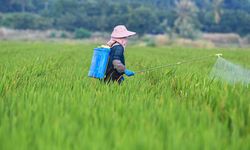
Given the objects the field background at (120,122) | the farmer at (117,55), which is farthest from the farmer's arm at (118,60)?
the field background at (120,122)

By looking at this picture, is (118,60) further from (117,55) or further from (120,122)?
(120,122)

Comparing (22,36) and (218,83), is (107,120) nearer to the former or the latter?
(218,83)

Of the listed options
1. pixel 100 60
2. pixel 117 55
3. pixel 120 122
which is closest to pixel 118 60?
pixel 117 55

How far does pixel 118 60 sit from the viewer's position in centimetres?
511

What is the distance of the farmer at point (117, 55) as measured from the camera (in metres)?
5.09

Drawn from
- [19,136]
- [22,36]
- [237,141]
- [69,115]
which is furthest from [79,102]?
[22,36]

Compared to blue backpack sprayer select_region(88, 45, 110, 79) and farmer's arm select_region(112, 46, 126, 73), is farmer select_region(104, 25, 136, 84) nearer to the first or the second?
farmer's arm select_region(112, 46, 126, 73)

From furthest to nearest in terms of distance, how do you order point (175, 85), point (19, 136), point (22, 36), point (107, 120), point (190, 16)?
point (190, 16) < point (22, 36) < point (175, 85) < point (107, 120) < point (19, 136)

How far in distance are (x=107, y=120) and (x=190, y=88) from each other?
191 cm

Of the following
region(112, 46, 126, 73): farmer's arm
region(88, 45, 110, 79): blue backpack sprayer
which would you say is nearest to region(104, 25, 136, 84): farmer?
region(112, 46, 126, 73): farmer's arm

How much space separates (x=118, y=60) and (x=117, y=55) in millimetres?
60

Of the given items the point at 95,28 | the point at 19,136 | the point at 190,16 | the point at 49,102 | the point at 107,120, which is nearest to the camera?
the point at 19,136

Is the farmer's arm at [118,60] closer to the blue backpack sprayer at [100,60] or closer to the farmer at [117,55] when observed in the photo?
the farmer at [117,55]

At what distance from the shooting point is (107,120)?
110 inches
